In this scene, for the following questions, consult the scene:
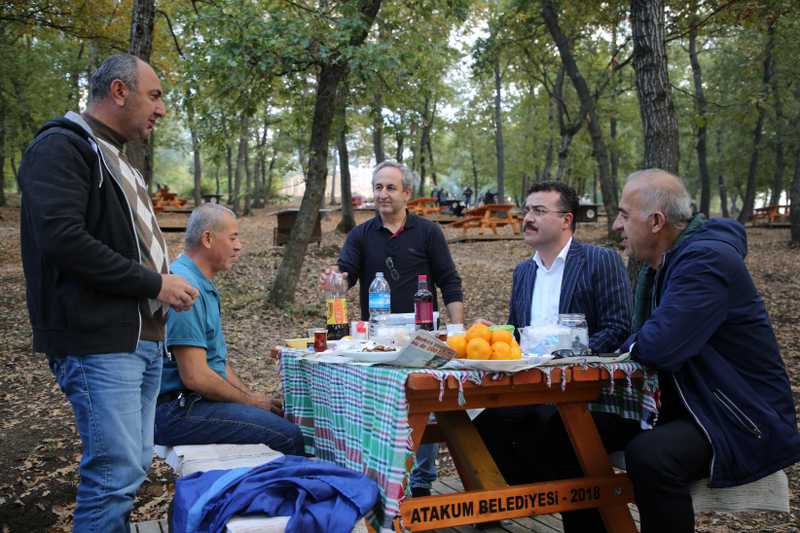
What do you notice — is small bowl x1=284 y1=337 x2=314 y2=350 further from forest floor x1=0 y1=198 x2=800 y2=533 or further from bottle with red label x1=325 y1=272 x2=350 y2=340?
forest floor x1=0 y1=198 x2=800 y2=533

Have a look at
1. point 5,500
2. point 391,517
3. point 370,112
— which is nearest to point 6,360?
point 5,500

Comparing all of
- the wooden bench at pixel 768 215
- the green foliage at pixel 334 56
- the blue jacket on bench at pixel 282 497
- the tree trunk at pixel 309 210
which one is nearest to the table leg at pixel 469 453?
the blue jacket on bench at pixel 282 497

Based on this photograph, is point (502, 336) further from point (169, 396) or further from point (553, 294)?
point (169, 396)

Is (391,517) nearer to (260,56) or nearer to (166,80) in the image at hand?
(260,56)

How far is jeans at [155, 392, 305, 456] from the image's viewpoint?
3.61 meters

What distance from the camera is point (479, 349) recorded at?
310 centimetres

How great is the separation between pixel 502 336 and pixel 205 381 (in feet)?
4.69

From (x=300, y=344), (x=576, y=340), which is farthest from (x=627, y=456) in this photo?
(x=300, y=344)

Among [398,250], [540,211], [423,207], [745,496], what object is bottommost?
[745,496]

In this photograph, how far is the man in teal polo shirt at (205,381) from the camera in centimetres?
358

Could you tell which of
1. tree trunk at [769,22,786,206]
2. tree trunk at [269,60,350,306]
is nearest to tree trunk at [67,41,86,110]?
tree trunk at [269,60,350,306]

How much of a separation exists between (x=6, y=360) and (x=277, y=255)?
7.57 meters

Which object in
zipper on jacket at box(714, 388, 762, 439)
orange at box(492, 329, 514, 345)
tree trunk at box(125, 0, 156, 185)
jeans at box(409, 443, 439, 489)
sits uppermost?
tree trunk at box(125, 0, 156, 185)

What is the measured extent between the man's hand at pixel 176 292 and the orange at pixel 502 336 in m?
1.23
